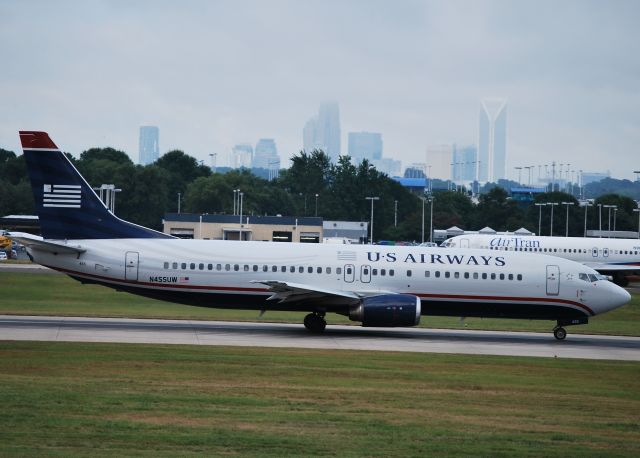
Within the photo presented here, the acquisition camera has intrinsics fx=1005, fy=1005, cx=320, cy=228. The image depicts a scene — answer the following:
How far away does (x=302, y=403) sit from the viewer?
21.0 m

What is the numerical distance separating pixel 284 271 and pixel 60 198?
8362mm

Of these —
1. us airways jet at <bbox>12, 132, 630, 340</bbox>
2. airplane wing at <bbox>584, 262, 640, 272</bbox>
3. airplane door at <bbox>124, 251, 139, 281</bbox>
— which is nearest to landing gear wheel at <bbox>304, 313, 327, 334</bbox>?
us airways jet at <bbox>12, 132, 630, 340</bbox>

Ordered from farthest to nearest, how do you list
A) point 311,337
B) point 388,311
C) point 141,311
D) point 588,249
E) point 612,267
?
point 588,249
point 612,267
point 141,311
point 311,337
point 388,311

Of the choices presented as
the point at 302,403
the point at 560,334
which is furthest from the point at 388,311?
the point at 302,403

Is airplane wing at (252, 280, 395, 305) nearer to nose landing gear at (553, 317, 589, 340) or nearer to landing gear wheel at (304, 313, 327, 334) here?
landing gear wheel at (304, 313, 327, 334)

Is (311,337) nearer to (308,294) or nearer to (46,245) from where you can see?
(308,294)

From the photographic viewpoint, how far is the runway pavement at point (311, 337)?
31.6 meters

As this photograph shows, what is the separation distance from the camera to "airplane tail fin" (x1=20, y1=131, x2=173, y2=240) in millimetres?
35375

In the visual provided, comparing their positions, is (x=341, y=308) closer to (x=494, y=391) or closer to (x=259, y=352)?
(x=259, y=352)

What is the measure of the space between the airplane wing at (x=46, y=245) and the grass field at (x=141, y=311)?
17.1 ft

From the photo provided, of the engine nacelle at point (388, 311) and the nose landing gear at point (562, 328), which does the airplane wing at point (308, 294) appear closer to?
the engine nacelle at point (388, 311)

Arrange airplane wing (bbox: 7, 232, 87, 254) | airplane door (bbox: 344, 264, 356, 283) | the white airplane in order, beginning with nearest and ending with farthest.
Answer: airplane wing (bbox: 7, 232, 87, 254), airplane door (bbox: 344, 264, 356, 283), the white airplane

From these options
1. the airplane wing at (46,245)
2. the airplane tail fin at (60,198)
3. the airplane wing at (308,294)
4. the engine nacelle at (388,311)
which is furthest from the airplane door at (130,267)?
the engine nacelle at (388,311)

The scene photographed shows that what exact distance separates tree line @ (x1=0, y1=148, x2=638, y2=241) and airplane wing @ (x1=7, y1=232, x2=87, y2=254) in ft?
321
